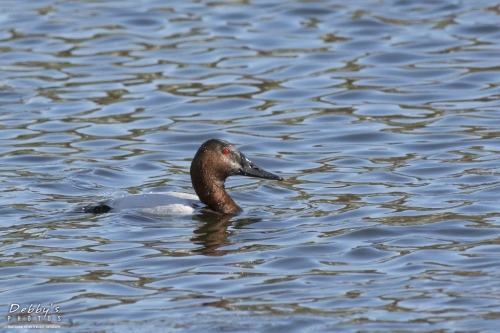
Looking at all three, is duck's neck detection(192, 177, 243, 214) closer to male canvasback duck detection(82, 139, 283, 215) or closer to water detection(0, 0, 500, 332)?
male canvasback duck detection(82, 139, 283, 215)

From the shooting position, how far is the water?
Result: 7.73 meters

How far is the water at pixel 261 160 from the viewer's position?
25.4 feet

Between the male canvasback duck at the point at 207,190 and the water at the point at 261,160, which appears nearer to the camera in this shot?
the water at the point at 261,160

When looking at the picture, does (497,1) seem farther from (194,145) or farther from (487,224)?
(487,224)

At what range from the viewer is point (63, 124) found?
14266mm

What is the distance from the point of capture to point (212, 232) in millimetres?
10039

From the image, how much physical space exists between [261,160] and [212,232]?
2.88 metres

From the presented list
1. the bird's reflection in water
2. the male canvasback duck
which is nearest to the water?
the bird's reflection in water

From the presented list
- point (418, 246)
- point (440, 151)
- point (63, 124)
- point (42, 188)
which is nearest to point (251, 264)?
point (418, 246)

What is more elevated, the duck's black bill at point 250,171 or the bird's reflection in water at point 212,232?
the duck's black bill at point 250,171

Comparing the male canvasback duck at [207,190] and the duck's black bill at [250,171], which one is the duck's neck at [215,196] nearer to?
the male canvasback duck at [207,190]

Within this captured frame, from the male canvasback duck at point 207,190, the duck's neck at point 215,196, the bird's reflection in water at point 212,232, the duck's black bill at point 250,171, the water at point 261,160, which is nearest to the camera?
the water at point 261,160

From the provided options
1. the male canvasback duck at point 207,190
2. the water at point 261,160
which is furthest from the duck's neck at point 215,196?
the water at point 261,160

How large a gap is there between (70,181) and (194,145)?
1997mm
